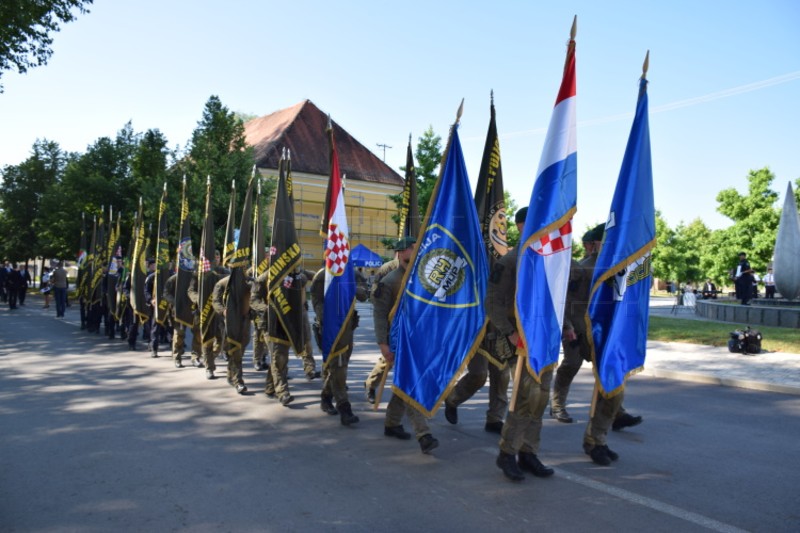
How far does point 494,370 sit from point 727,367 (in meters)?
6.61

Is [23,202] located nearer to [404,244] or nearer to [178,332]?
[178,332]

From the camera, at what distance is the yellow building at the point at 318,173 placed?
4531 cm

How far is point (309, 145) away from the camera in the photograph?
4738 centimetres

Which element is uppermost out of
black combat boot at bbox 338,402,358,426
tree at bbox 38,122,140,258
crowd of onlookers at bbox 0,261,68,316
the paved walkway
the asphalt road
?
tree at bbox 38,122,140,258

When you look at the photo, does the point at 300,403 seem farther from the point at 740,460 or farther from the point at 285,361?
the point at 740,460

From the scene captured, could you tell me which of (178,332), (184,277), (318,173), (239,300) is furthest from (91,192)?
(239,300)

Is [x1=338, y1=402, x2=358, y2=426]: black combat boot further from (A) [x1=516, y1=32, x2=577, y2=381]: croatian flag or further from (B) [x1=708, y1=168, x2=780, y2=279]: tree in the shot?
(B) [x1=708, y1=168, x2=780, y2=279]: tree

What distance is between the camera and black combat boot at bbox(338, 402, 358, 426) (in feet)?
22.0

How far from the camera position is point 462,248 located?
18.8 feet

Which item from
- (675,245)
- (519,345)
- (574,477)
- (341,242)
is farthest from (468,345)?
(675,245)

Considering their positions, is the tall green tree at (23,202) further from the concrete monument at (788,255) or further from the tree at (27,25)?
the concrete monument at (788,255)

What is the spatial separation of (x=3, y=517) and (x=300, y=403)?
408 cm

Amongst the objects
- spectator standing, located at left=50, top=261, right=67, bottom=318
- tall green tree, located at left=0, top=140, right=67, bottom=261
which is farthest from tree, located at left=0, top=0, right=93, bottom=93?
tall green tree, located at left=0, top=140, right=67, bottom=261

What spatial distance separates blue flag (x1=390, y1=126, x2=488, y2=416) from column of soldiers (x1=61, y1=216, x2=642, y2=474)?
26cm
